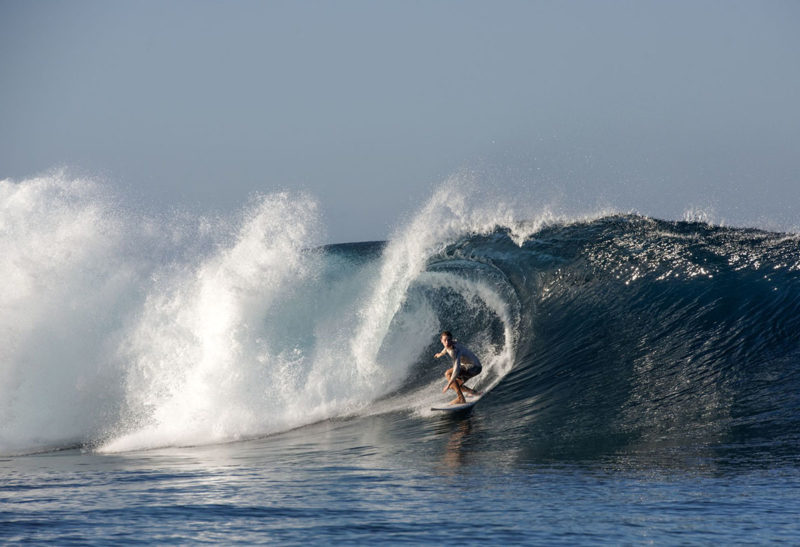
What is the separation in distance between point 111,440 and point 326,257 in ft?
26.3

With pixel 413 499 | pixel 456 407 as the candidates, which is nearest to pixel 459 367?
pixel 456 407

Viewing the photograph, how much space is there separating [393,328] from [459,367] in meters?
3.60

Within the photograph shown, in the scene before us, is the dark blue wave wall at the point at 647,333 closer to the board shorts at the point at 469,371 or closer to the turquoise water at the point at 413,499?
the board shorts at the point at 469,371

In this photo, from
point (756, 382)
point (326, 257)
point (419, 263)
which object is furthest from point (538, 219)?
point (756, 382)

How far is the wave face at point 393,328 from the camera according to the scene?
12.2 meters

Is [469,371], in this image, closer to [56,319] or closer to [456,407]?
[456,407]

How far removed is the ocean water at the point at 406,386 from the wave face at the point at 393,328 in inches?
1.9

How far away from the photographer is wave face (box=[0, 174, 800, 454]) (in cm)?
1216

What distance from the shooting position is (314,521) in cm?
657

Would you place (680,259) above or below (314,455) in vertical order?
above

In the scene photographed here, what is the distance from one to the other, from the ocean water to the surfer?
1.52 ft

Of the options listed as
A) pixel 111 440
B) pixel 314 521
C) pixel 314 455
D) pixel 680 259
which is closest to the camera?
pixel 314 521

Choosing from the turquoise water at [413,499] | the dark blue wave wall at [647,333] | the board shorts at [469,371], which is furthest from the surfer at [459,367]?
the turquoise water at [413,499]

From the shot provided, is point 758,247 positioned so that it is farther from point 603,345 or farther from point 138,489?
point 138,489
